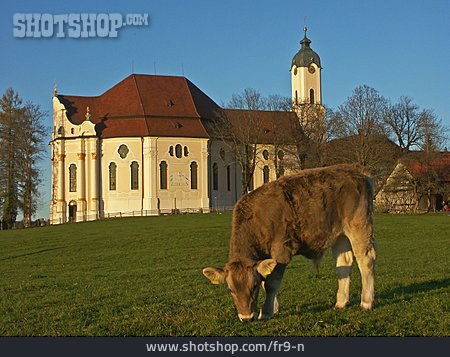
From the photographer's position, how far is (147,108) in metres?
73.9

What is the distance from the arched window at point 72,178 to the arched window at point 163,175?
10.3 metres

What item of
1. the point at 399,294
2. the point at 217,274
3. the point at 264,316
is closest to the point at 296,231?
the point at 264,316

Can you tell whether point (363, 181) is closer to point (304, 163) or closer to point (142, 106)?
point (304, 163)

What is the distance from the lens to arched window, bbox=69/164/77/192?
Answer: 73.4m

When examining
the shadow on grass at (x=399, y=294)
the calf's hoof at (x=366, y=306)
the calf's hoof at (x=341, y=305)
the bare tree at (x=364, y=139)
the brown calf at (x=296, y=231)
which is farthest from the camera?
the bare tree at (x=364, y=139)

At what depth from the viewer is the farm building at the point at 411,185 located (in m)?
61.4

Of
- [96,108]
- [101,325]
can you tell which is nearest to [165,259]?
[101,325]

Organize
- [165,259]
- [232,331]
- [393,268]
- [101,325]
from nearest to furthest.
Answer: [232,331]
[101,325]
[393,268]
[165,259]

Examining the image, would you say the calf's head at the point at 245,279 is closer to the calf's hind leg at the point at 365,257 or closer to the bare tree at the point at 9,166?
the calf's hind leg at the point at 365,257

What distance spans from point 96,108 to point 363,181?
7012 centimetres

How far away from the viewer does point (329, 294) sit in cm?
1128

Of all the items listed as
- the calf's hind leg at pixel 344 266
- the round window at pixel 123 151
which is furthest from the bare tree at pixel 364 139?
the calf's hind leg at pixel 344 266

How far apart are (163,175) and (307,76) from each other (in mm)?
32902

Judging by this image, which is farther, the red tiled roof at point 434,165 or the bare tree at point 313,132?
the bare tree at point 313,132
